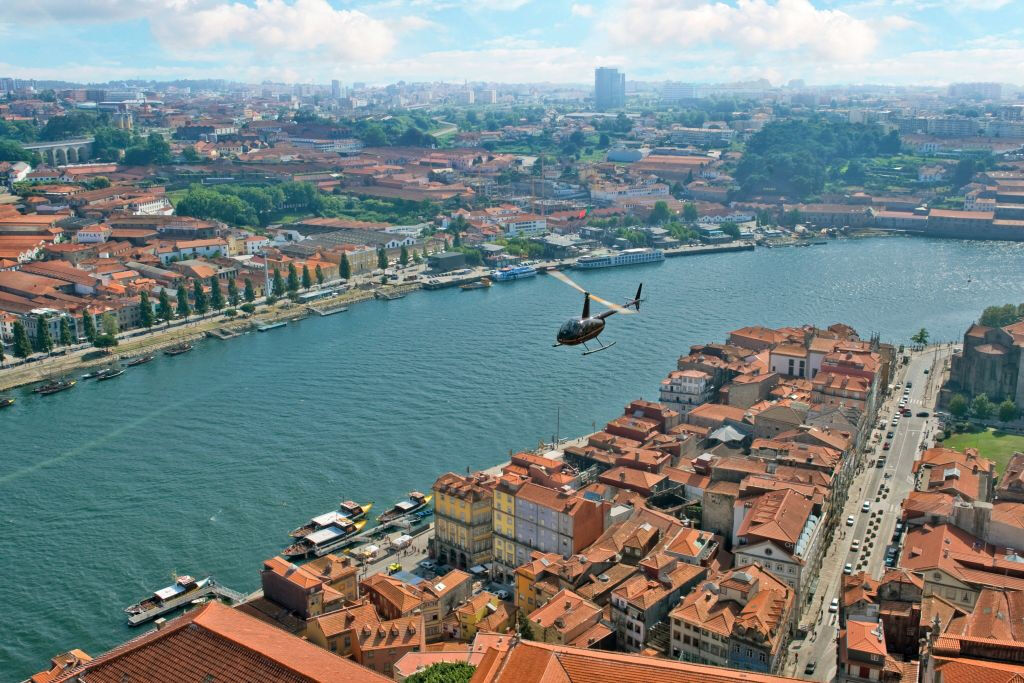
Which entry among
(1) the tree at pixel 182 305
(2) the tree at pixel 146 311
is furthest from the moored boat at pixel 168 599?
(1) the tree at pixel 182 305

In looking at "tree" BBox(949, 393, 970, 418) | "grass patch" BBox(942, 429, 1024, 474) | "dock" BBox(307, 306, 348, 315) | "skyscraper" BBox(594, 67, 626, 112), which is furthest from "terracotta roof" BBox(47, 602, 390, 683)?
"skyscraper" BBox(594, 67, 626, 112)

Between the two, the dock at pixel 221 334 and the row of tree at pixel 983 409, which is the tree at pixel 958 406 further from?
the dock at pixel 221 334

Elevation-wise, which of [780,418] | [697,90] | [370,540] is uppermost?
[697,90]

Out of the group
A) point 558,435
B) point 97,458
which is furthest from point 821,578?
point 97,458

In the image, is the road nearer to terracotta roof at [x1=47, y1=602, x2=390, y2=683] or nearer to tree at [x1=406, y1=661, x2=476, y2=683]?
tree at [x1=406, y1=661, x2=476, y2=683]

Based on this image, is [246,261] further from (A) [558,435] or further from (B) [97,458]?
(A) [558,435]

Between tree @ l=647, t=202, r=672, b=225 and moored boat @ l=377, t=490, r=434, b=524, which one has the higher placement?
tree @ l=647, t=202, r=672, b=225
